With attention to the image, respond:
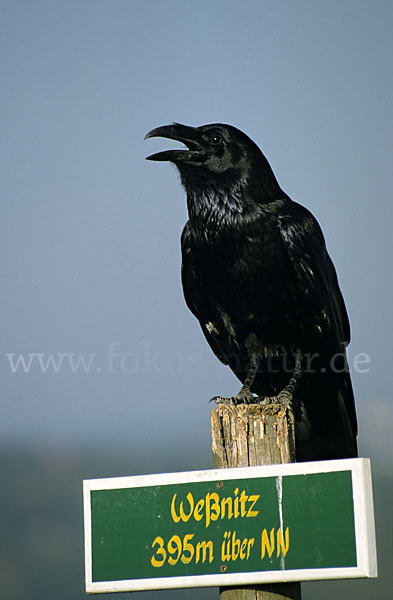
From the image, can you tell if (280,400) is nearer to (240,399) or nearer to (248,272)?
(240,399)

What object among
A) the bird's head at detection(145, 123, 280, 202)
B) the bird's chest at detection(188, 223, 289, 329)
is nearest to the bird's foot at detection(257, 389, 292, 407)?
the bird's chest at detection(188, 223, 289, 329)

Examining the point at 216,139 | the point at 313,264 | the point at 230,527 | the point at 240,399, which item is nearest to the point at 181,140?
the point at 216,139

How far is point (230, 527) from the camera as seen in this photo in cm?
283

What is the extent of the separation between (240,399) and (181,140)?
1.52 meters

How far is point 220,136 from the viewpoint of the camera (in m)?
4.71

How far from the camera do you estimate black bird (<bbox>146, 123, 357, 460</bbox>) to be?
4590 mm

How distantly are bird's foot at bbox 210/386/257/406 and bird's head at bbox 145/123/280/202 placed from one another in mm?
1096

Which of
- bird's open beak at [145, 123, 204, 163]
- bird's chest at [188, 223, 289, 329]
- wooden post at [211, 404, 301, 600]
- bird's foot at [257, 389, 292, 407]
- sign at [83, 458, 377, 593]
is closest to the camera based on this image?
sign at [83, 458, 377, 593]

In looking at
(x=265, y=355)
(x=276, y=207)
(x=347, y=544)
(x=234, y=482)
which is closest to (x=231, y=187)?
(x=276, y=207)

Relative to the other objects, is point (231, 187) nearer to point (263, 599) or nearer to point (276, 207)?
point (276, 207)

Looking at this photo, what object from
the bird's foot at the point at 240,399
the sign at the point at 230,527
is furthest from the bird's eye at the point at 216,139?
the sign at the point at 230,527

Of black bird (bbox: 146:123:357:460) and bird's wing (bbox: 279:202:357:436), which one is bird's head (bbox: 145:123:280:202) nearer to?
black bird (bbox: 146:123:357:460)

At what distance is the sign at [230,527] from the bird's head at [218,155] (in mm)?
2196

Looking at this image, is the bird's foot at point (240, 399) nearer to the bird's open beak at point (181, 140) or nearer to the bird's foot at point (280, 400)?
the bird's foot at point (280, 400)
